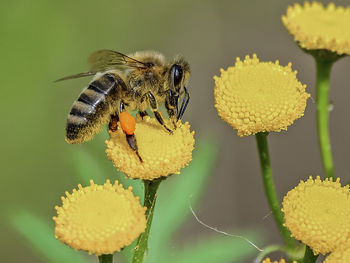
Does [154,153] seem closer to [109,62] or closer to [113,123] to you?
[113,123]

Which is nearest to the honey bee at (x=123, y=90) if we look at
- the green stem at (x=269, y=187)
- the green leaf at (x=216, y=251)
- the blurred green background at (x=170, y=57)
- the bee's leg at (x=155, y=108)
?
the bee's leg at (x=155, y=108)

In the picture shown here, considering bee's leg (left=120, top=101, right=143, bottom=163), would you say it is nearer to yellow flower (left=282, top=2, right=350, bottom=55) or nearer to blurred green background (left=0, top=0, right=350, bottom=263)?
yellow flower (left=282, top=2, right=350, bottom=55)

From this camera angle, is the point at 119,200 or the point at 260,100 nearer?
the point at 119,200

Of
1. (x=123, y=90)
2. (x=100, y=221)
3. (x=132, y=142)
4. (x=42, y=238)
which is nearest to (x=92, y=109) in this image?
(x=123, y=90)

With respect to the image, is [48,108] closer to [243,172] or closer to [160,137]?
[243,172]

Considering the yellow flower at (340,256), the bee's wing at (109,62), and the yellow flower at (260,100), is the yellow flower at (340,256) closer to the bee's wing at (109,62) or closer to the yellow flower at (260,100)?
the yellow flower at (260,100)

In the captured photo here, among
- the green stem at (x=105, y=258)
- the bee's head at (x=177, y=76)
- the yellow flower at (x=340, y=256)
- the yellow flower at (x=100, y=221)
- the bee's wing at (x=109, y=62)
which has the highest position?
the bee's wing at (x=109, y=62)
